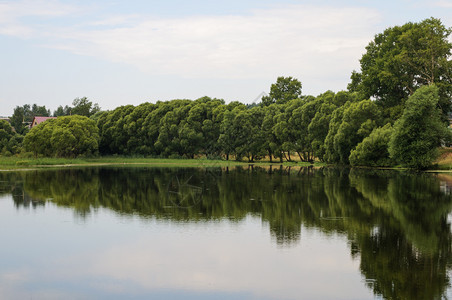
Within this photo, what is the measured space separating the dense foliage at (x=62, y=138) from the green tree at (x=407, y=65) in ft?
179

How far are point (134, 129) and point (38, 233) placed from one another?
96.5m

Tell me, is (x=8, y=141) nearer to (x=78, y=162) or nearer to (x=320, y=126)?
(x=78, y=162)

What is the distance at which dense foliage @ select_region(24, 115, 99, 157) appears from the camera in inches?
3688

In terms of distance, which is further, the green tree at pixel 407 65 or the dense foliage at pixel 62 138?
the dense foliage at pixel 62 138

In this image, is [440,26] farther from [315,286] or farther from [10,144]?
[10,144]

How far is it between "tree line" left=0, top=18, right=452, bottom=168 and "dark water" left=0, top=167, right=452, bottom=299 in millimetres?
34630

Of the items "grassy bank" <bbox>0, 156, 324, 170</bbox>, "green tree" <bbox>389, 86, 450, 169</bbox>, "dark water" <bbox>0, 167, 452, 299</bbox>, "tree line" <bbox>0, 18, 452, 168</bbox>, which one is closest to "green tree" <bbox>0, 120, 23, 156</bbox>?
"tree line" <bbox>0, 18, 452, 168</bbox>

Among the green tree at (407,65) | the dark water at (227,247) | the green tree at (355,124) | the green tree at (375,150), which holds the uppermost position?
the green tree at (407,65)

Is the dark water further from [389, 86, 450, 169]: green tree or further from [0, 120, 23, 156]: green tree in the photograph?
[0, 120, 23, 156]: green tree

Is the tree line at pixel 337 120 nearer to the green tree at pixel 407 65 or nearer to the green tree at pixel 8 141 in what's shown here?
the green tree at pixel 407 65

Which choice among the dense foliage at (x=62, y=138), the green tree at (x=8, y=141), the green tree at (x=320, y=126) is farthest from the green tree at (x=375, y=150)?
the green tree at (x=8, y=141)

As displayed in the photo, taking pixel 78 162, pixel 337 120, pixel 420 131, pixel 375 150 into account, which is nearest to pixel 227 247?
pixel 420 131

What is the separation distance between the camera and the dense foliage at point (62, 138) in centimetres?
9369

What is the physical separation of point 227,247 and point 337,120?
69971 mm
